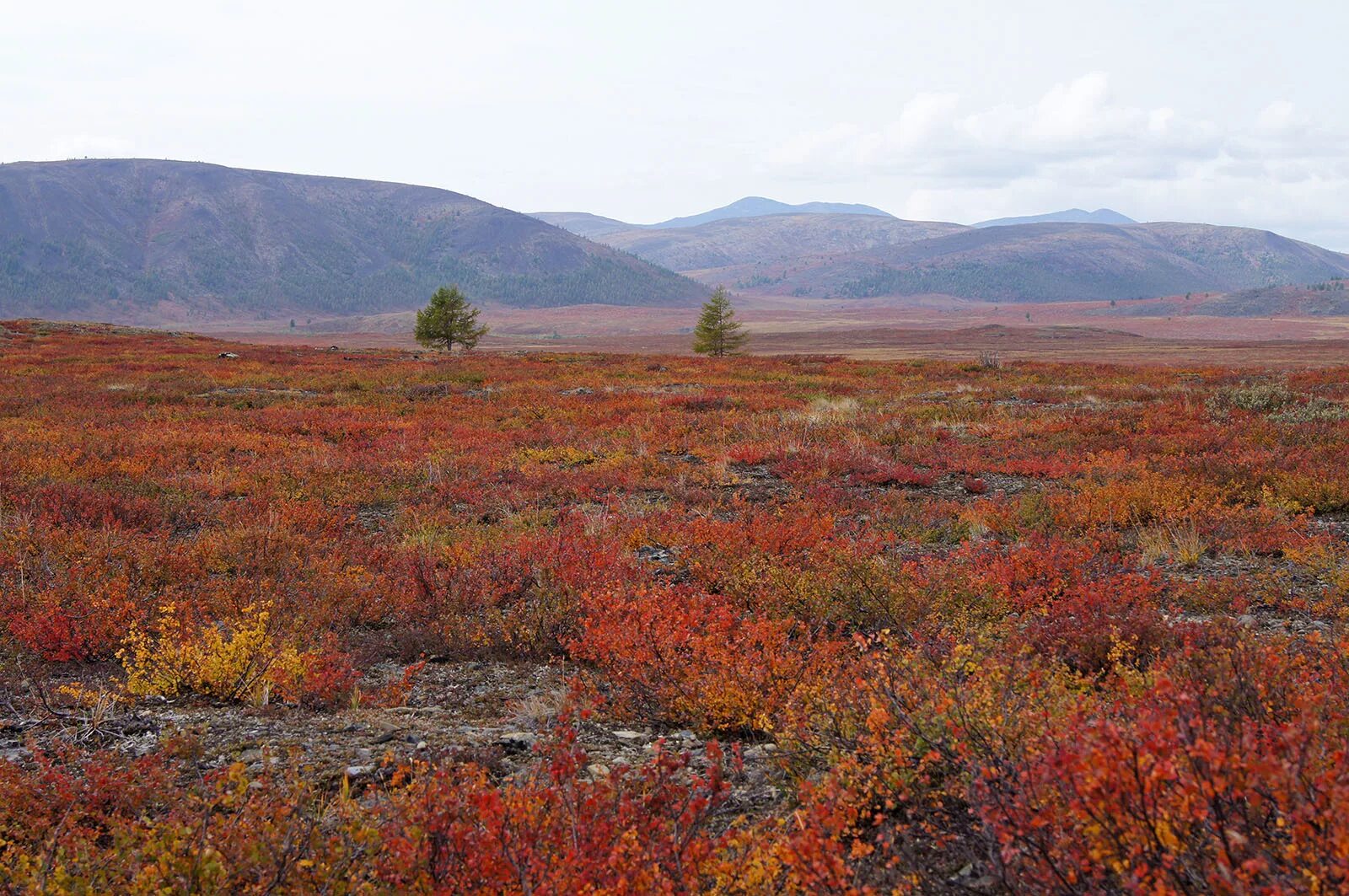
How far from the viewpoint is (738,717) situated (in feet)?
13.9

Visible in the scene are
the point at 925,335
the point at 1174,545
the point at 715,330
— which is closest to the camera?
the point at 1174,545

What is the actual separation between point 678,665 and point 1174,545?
5807 mm

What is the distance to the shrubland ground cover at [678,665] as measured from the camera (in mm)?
2434

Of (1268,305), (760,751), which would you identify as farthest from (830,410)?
(1268,305)

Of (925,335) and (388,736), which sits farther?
(925,335)

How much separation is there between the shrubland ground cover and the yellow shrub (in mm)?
21

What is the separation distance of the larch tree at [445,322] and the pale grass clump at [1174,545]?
46752mm

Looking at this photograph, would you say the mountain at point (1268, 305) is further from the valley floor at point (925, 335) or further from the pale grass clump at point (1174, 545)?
the pale grass clump at point (1174, 545)

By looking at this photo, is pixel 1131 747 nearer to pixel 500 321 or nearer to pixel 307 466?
pixel 307 466

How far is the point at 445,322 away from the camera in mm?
52344

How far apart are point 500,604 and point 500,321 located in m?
180

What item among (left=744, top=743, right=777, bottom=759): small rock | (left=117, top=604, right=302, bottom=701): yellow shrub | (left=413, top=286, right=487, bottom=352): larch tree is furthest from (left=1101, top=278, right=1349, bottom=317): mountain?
(left=117, top=604, right=302, bottom=701): yellow shrub

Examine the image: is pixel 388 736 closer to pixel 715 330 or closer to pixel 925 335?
pixel 715 330

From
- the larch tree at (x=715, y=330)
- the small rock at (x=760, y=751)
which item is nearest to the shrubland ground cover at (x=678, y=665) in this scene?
the small rock at (x=760, y=751)
